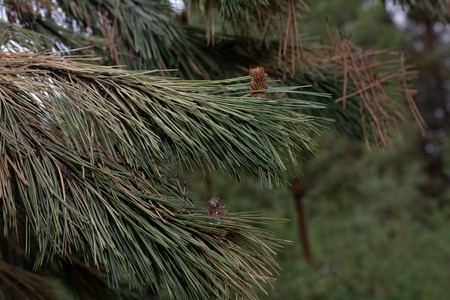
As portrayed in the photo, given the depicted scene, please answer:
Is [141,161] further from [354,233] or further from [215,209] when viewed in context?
[354,233]

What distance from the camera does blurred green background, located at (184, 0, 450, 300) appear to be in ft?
8.72

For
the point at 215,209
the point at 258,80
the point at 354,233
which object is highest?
the point at 258,80

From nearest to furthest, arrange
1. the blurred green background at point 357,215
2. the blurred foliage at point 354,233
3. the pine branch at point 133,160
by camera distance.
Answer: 1. the pine branch at point 133,160
2. the blurred green background at point 357,215
3. the blurred foliage at point 354,233

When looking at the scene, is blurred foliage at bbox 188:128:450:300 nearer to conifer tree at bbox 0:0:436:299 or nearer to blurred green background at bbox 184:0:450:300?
blurred green background at bbox 184:0:450:300

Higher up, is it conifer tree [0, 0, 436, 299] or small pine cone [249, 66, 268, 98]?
small pine cone [249, 66, 268, 98]


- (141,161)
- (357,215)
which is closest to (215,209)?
(141,161)

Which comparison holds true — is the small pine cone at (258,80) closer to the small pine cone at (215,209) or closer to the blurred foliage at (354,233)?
the small pine cone at (215,209)

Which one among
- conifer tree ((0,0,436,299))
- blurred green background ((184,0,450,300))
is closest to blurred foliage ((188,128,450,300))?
blurred green background ((184,0,450,300))

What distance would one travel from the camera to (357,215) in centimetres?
400

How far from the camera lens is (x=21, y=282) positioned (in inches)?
31.4

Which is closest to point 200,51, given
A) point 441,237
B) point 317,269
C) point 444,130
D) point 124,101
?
point 124,101

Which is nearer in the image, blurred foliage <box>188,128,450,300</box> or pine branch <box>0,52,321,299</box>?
pine branch <box>0,52,321,299</box>

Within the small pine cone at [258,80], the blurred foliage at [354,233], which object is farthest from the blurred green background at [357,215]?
the small pine cone at [258,80]

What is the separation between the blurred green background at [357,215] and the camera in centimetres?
266
